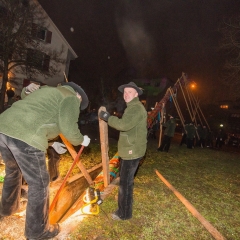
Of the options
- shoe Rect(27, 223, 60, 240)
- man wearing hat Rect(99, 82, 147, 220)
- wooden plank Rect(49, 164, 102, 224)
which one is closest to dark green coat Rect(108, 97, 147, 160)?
man wearing hat Rect(99, 82, 147, 220)

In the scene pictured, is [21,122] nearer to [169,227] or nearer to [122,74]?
[169,227]

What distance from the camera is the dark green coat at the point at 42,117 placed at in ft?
7.39

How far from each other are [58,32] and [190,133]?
19.8 meters

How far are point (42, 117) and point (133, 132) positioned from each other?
4.52 ft

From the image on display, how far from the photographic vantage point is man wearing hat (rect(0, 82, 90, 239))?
2.27 m

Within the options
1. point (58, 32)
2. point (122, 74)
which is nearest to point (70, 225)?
point (58, 32)

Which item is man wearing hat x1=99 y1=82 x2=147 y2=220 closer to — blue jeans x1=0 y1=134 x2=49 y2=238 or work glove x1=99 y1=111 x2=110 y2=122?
work glove x1=99 y1=111 x2=110 y2=122

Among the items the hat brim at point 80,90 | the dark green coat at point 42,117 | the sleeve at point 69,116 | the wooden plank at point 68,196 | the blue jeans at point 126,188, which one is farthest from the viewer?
the wooden plank at point 68,196

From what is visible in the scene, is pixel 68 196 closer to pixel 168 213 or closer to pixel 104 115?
pixel 168 213

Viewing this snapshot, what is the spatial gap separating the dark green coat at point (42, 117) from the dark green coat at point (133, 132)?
800 millimetres

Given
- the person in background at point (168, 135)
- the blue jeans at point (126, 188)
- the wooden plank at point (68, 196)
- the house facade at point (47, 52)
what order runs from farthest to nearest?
the house facade at point (47, 52) < the person in background at point (168, 135) < the wooden plank at point (68, 196) < the blue jeans at point (126, 188)

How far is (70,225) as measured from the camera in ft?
9.46

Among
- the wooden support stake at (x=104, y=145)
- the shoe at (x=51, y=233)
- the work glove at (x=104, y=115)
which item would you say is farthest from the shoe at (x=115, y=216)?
the work glove at (x=104, y=115)

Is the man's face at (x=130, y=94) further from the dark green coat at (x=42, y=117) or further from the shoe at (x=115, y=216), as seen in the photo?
the shoe at (x=115, y=216)
